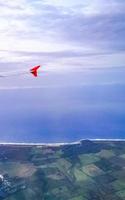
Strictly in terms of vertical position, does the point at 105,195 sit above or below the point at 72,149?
below

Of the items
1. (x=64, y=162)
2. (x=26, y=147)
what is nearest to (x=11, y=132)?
(x=26, y=147)

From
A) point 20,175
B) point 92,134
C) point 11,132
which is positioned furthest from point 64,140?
point 20,175

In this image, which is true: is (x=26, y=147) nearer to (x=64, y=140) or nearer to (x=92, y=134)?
(x=64, y=140)

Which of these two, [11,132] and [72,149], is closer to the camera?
[72,149]

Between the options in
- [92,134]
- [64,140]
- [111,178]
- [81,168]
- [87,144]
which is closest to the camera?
[111,178]

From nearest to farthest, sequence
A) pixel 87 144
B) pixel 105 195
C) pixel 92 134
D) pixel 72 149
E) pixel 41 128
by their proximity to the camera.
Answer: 1. pixel 105 195
2. pixel 72 149
3. pixel 87 144
4. pixel 92 134
5. pixel 41 128

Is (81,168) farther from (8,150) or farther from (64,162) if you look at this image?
(8,150)
